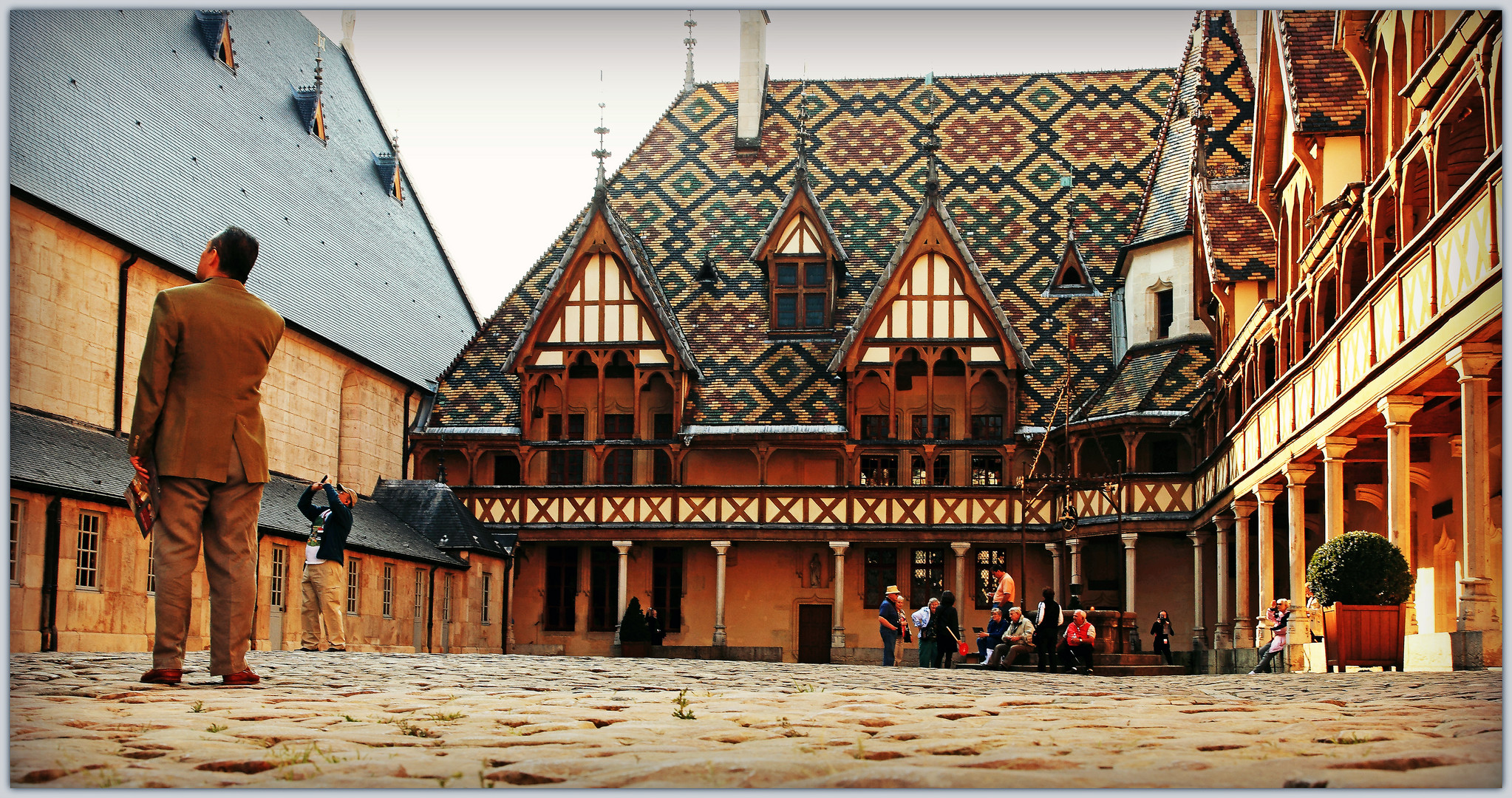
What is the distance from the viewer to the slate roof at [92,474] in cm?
2117

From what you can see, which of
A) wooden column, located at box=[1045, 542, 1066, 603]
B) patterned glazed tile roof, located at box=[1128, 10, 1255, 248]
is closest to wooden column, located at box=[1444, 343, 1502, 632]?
patterned glazed tile roof, located at box=[1128, 10, 1255, 248]

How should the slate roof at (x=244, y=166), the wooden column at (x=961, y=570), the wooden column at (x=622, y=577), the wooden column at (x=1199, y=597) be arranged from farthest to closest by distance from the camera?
the wooden column at (x=622, y=577) < the wooden column at (x=961, y=570) < the wooden column at (x=1199, y=597) < the slate roof at (x=244, y=166)

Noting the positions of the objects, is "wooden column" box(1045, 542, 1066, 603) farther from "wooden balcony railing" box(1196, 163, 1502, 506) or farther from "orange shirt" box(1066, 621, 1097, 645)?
"orange shirt" box(1066, 621, 1097, 645)

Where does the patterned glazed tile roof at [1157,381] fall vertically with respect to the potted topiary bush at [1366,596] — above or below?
above

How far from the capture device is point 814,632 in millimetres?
36250

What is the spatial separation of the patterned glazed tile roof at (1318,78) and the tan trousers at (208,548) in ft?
55.4

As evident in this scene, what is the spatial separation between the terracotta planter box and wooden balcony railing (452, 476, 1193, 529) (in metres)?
18.6

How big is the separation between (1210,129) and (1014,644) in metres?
16.7

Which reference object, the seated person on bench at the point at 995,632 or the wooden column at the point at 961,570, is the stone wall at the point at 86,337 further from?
the wooden column at the point at 961,570

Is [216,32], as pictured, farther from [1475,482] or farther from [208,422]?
[208,422]

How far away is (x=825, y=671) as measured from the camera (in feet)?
43.9

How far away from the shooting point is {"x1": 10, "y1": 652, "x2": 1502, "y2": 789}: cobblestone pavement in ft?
17.0

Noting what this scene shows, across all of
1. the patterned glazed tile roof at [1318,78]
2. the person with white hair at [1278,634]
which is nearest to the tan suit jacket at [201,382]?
the person with white hair at [1278,634]

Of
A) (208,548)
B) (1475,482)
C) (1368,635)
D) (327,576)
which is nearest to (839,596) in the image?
(327,576)
